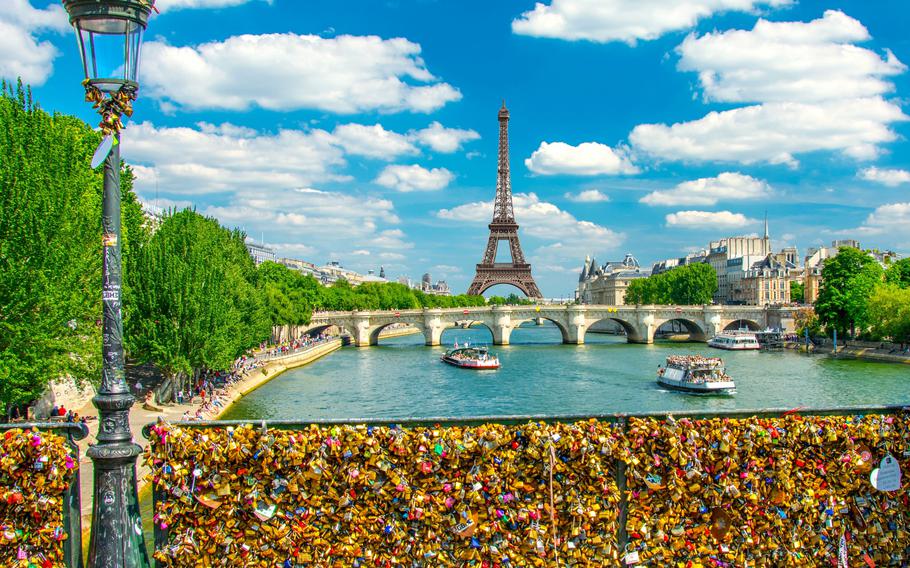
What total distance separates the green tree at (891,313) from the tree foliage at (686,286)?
4224 cm

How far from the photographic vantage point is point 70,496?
220 inches

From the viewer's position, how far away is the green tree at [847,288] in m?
51.3

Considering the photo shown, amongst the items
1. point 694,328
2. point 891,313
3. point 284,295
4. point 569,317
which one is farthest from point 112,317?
point 694,328

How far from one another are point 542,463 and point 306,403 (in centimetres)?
2592

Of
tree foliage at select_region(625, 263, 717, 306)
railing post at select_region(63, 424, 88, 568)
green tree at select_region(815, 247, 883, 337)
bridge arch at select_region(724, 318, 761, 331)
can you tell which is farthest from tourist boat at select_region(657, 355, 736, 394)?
tree foliage at select_region(625, 263, 717, 306)

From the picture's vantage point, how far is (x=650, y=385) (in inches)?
1481

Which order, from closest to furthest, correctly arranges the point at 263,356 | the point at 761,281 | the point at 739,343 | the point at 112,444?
1. the point at 112,444
2. the point at 263,356
3. the point at 739,343
4. the point at 761,281

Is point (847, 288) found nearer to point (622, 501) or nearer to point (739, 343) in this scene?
point (739, 343)

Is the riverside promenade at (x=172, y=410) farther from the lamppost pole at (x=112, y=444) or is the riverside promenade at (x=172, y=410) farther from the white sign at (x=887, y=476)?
the white sign at (x=887, y=476)

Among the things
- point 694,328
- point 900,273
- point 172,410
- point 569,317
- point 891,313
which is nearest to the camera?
point 172,410

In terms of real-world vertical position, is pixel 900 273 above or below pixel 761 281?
below

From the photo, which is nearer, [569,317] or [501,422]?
[501,422]

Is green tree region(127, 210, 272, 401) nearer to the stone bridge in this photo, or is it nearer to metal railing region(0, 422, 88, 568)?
metal railing region(0, 422, 88, 568)

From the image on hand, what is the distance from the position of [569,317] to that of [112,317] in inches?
2695
